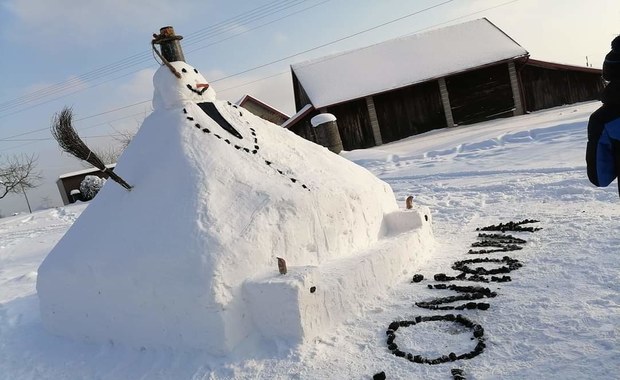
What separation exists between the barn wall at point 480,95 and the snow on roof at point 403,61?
707 mm

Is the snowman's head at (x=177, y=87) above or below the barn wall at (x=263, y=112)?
below

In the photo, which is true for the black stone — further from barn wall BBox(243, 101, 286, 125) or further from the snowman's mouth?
barn wall BBox(243, 101, 286, 125)

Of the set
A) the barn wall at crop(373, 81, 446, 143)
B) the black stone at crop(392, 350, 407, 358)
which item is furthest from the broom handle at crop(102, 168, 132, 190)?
the barn wall at crop(373, 81, 446, 143)

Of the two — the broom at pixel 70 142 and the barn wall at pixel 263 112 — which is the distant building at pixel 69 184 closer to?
the barn wall at pixel 263 112

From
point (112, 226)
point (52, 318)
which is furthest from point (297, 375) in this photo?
point (52, 318)

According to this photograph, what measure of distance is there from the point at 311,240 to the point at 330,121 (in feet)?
35.4

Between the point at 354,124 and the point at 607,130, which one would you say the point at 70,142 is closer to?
the point at 607,130

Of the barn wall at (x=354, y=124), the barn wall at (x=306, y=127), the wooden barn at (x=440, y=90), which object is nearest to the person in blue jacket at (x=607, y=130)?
the wooden barn at (x=440, y=90)

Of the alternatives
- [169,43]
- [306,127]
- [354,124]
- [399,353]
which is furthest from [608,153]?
[306,127]

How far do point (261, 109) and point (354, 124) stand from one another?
386 inches

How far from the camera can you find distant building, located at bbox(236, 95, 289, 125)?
1065 inches

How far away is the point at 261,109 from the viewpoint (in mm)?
27594

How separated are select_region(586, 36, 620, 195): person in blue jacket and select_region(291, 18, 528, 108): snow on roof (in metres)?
16.0

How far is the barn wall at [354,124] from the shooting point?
1914cm
